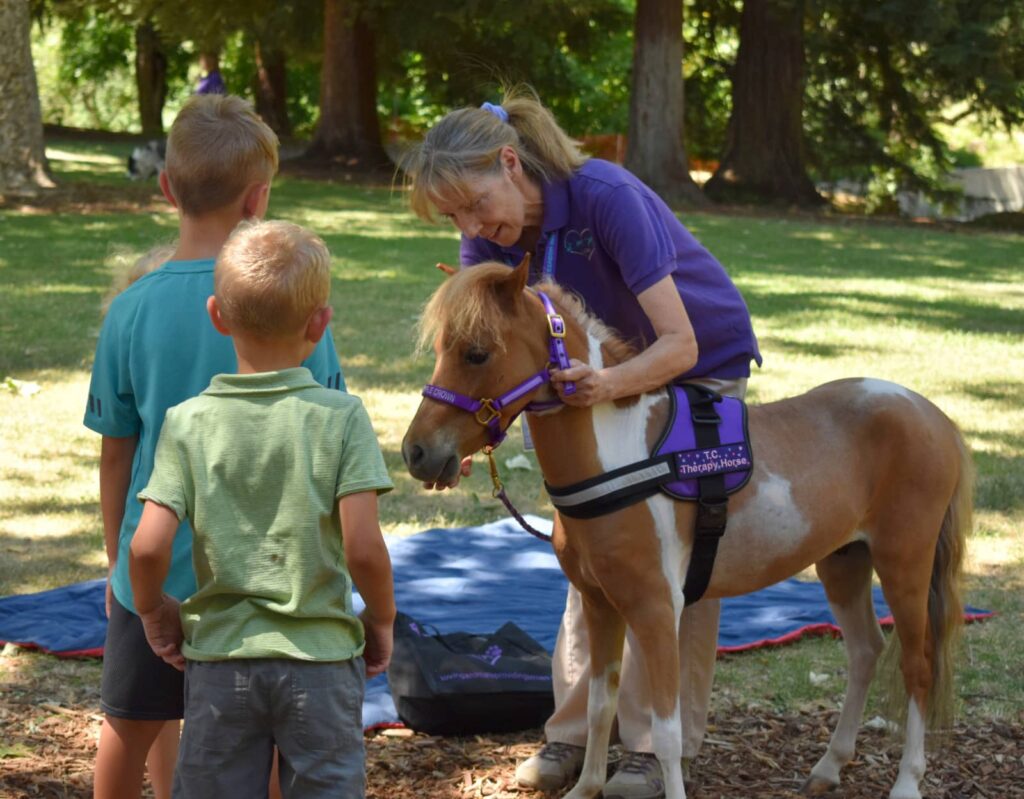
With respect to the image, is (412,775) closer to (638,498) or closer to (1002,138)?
(638,498)

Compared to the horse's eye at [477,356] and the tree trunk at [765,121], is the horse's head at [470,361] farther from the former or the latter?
the tree trunk at [765,121]

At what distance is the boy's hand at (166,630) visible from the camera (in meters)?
2.67

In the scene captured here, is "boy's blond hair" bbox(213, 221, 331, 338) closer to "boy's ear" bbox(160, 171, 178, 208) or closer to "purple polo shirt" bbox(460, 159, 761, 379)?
"boy's ear" bbox(160, 171, 178, 208)

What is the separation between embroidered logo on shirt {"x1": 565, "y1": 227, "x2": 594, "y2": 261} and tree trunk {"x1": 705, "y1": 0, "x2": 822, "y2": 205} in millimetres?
21541

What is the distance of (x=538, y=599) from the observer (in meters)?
6.00

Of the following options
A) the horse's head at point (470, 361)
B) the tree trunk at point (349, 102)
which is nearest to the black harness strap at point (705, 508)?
the horse's head at point (470, 361)

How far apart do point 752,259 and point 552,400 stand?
14.4 m

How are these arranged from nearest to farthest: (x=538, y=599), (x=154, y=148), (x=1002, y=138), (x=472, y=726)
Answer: (x=472, y=726)
(x=538, y=599)
(x=154, y=148)
(x=1002, y=138)

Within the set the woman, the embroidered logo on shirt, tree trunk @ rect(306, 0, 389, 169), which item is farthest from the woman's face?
tree trunk @ rect(306, 0, 389, 169)

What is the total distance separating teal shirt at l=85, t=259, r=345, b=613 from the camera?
289 centimetres

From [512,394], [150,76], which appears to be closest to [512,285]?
[512,394]

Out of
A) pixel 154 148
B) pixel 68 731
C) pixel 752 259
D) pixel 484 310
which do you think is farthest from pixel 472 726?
pixel 154 148

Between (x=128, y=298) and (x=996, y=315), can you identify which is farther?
(x=996, y=315)

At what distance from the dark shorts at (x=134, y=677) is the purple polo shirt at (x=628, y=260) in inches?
55.9
